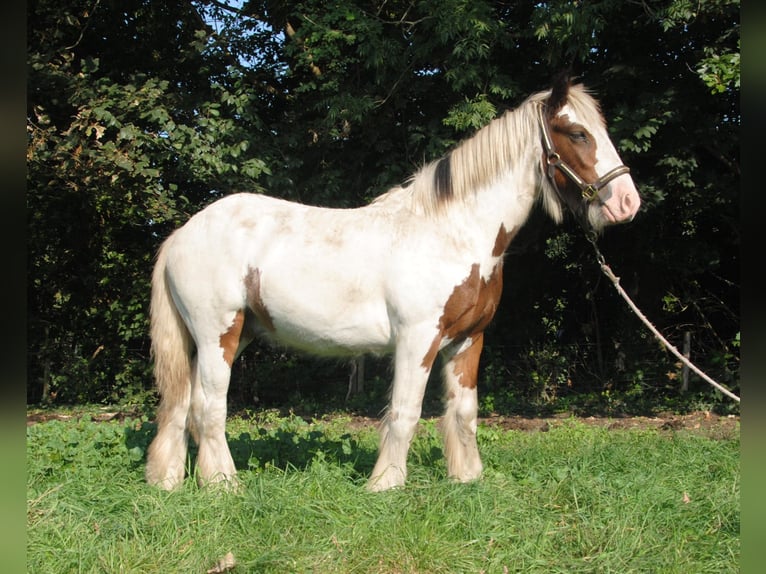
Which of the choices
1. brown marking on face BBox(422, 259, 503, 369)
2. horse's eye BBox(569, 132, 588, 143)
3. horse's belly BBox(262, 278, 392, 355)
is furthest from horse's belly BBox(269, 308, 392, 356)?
horse's eye BBox(569, 132, 588, 143)

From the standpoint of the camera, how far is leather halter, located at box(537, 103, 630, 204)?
12.6ft

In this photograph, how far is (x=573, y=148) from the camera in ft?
13.0

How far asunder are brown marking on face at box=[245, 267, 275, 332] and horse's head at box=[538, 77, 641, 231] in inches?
79.4

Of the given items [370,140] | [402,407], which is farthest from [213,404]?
[370,140]

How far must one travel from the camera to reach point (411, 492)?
372cm

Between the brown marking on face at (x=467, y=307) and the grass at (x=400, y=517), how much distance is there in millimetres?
895

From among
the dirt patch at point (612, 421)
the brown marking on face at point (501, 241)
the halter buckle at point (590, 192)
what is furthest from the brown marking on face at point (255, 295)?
the dirt patch at point (612, 421)

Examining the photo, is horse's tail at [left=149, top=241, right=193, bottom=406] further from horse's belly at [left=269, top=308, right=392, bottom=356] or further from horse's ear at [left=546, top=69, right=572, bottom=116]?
horse's ear at [left=546, top=69, right=572, bottom=116]

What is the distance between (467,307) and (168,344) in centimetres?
213

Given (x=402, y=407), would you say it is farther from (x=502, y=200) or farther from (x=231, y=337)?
(x=502, y=200)

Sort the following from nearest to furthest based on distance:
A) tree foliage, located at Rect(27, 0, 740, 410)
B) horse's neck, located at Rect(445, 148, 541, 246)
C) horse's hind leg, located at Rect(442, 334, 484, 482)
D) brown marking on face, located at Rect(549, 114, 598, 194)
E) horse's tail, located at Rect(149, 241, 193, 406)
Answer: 1. brown marking on face, located at Rect(549, 114, 598, 194)
2. horse's neck, located at Rect(445, 148, 541, 246)
3. horse's hind leg, located at Rect(442, 334, 484, 482)
4. horse's tail, located at Rect(149, 241, 193, 406)
5. tree foliage, located at Rect(27, 0, 740, 410)
